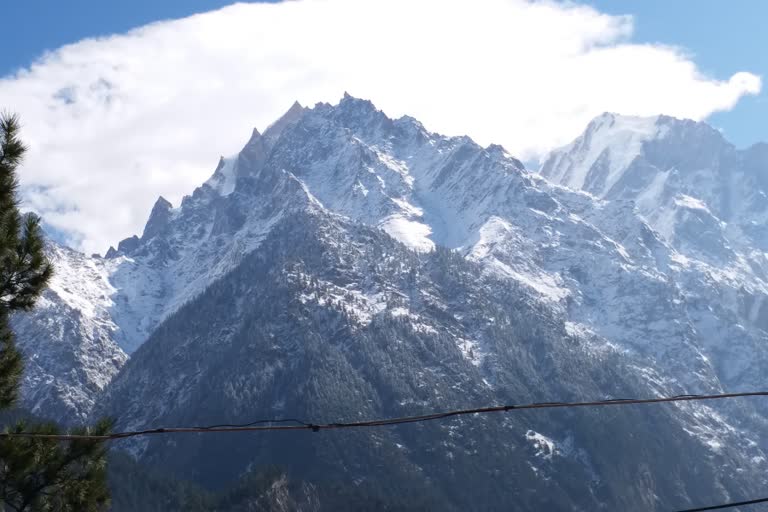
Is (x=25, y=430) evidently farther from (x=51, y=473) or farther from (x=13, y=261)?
(x=13, y=261)

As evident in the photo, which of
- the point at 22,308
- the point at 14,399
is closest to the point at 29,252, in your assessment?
the point at 22,308

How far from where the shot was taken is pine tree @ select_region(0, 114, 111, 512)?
28469 mm

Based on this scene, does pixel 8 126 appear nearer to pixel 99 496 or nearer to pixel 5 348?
pixel 5 348

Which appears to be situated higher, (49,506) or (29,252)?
(29,252)

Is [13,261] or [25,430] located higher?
[13,261]

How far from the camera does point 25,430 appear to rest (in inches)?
1142

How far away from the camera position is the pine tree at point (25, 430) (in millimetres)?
28469

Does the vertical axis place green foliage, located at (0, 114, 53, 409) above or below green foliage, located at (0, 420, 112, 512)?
above

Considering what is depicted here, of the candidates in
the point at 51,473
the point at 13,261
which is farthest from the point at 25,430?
the point at 13,261

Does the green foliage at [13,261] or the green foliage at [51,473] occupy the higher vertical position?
the green foliage at [13,261]

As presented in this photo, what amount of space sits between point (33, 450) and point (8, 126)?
807cm

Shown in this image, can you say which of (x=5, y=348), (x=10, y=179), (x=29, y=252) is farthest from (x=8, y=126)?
(x=5, y=348)

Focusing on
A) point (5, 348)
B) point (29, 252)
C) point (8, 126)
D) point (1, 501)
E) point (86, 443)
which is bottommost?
point (1, 501)

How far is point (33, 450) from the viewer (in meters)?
28.6
